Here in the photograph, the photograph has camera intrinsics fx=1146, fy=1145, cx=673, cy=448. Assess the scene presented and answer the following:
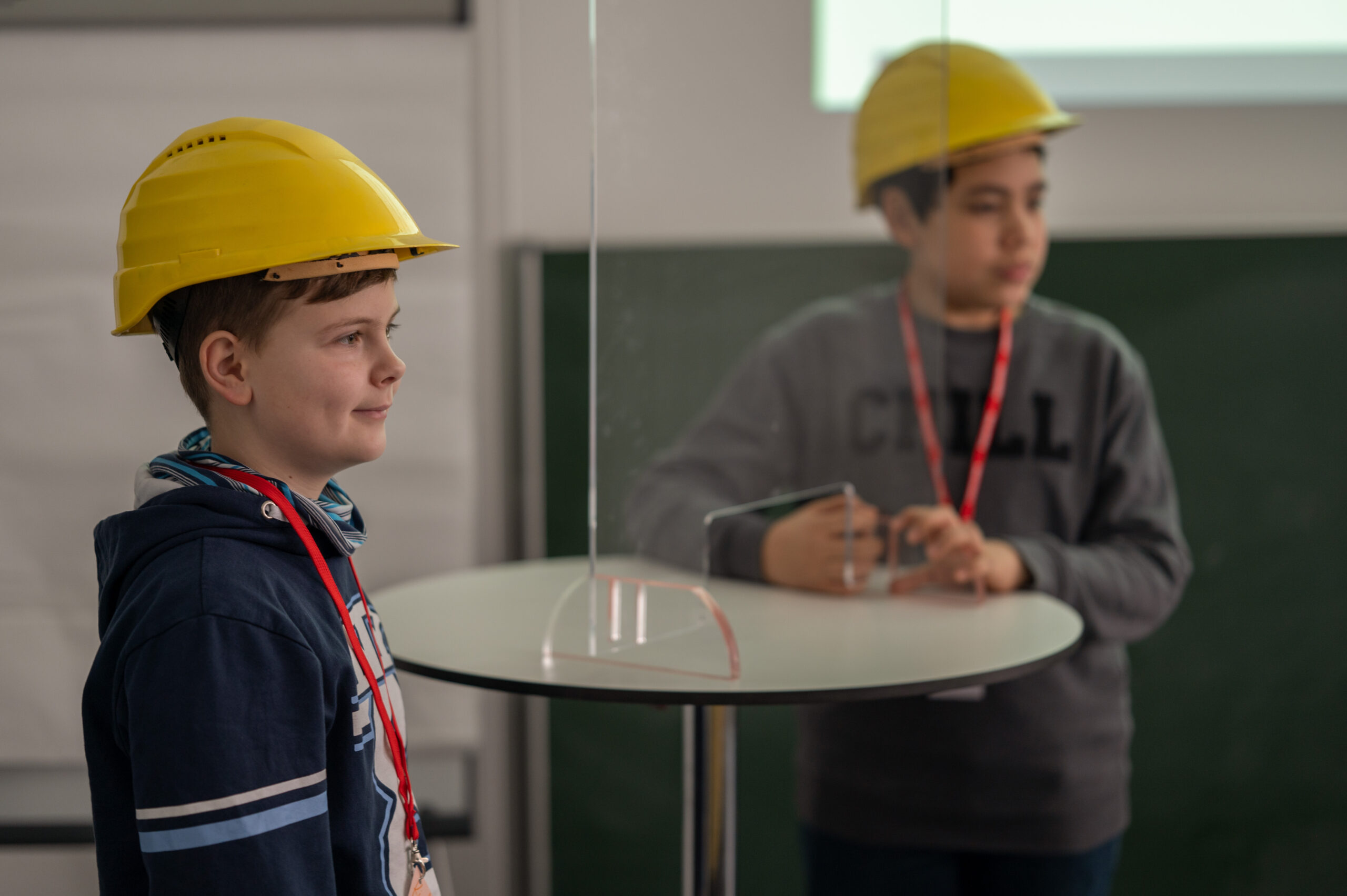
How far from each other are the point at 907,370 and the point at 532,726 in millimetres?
999

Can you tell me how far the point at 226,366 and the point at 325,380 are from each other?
6cm

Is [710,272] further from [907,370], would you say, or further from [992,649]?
[992,649]

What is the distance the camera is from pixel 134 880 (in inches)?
28.3

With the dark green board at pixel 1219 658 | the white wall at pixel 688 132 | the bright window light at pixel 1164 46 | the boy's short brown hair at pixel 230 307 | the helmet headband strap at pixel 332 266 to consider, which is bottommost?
the dark green board at pixel 1219 658

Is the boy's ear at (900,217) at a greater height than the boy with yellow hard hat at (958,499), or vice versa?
the boy's ear at (900,217)

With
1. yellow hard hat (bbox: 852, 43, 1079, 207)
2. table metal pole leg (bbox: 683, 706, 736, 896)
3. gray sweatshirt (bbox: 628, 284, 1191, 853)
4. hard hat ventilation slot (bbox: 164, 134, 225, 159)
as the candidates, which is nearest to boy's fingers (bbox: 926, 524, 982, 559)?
gray sweatshirt (bbox: 628, 284, 1191, 853)

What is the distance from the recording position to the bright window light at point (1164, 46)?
7.25ft

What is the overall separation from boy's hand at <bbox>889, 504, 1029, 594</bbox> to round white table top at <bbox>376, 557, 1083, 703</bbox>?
25 millimetres

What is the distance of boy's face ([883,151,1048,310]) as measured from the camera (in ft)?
5.17

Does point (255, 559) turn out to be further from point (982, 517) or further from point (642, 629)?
point (982, 517)

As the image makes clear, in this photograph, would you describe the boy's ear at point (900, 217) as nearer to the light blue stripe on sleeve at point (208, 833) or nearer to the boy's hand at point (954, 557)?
the boy's hand at point (954, 557)

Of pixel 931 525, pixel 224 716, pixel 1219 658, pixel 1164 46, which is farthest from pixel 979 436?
pixel 224 716

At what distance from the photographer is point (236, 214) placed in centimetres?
73

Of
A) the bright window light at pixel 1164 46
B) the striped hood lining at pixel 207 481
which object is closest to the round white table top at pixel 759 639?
the striped hood lining at pixel 207 481
